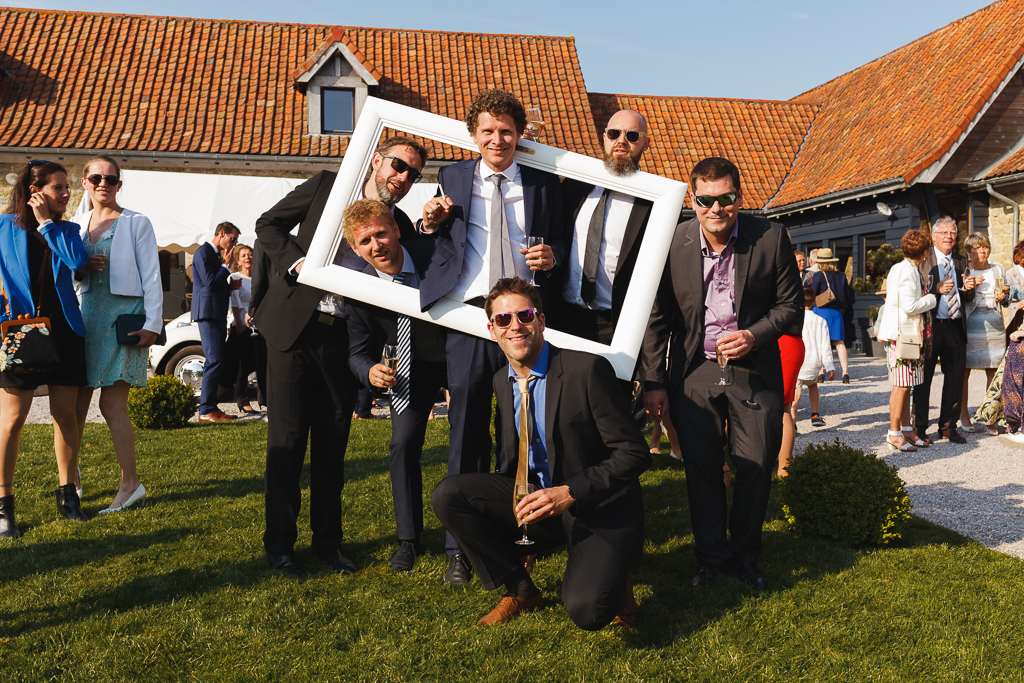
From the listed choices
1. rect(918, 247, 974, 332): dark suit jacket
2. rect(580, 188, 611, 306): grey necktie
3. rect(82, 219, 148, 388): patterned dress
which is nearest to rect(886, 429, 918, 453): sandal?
rect(918, 247, 974, 332): dark suit jacket

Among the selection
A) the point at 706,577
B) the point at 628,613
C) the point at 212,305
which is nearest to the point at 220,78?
the point at 212,305

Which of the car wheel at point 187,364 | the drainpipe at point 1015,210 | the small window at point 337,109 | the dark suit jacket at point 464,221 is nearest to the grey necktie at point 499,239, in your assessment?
the dark suit jacket at point 464,221

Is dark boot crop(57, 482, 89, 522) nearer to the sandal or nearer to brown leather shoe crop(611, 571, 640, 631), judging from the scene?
brown leather shoe crop(611, 571, 640, 631)

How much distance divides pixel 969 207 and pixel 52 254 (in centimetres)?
1703

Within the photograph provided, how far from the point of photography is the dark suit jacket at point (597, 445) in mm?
3178

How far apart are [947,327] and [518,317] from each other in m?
6.47

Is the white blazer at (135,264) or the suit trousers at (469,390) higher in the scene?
the white blazer at (135,264)

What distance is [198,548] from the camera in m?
4.38

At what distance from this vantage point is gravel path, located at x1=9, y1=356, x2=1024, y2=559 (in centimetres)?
521

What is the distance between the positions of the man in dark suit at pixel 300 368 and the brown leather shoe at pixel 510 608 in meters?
0.96

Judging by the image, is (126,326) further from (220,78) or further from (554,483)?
(220,78)

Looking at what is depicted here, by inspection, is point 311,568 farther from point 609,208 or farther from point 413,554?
point 609,208

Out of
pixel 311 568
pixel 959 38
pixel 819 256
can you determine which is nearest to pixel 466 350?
pixel 311 568

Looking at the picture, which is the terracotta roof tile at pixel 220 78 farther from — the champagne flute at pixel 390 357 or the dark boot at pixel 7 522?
the champagne flute at pixel 390 357
